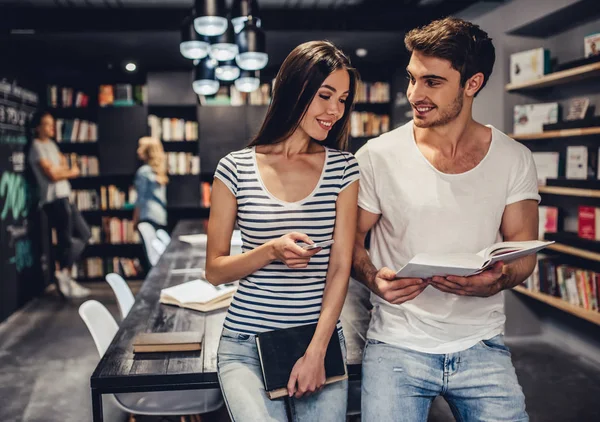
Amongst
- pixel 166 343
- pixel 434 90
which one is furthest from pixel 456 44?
pixel 166 343

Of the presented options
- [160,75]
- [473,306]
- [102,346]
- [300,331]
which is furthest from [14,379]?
[160,75]

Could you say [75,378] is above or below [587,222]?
below

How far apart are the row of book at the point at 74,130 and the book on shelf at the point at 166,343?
5.45m

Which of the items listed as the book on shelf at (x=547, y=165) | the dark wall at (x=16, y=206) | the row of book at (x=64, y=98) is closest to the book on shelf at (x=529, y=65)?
the book on shelf at (x=547, y=165)

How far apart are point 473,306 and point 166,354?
3.03ft

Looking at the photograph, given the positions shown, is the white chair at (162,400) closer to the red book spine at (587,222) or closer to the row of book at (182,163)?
the red book spine at (587,222)

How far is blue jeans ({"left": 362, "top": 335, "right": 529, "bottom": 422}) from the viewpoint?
152 cm

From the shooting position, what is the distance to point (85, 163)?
6742 mm

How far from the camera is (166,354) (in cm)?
177

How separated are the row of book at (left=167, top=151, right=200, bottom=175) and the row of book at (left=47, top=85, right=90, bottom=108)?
3.85 ft

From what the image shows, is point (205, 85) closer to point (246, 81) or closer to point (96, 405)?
point (246, 81)

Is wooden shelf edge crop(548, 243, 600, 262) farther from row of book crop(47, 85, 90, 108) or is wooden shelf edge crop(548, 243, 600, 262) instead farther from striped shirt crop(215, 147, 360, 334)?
row of book crop(47, 85, 90, 108)

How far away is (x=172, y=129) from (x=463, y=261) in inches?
231

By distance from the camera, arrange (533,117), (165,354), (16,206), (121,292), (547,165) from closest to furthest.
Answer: (165,354) → (121,292) → (547,165) → (533,117) → (16,206)
